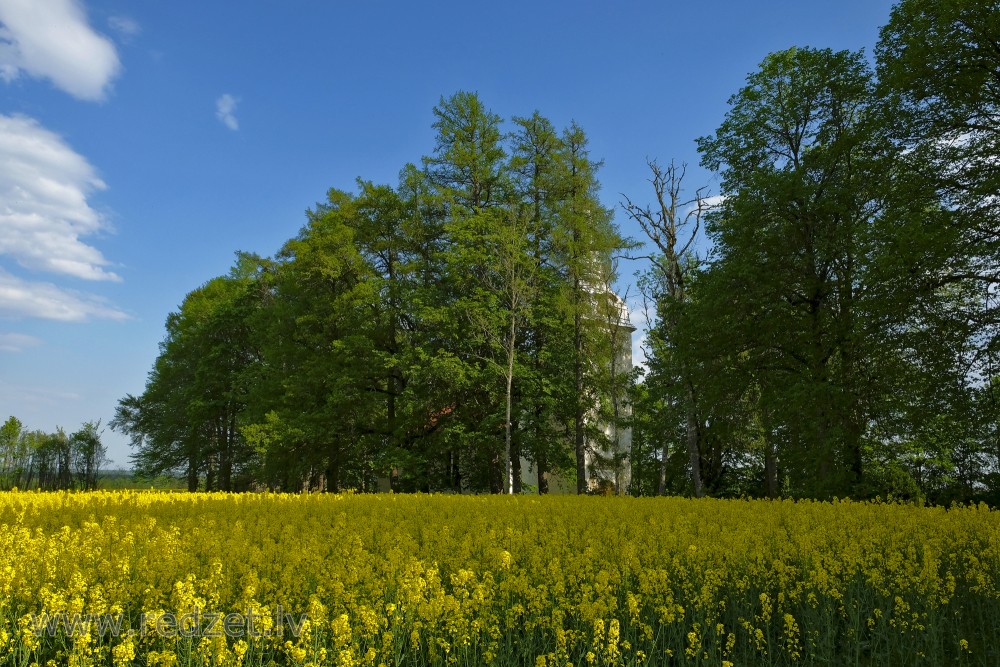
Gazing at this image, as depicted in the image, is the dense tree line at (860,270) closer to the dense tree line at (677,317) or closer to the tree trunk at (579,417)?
the dense tree line at (677,317)

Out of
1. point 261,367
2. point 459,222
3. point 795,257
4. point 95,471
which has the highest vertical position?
point 459,222

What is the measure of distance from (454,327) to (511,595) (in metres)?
19.7

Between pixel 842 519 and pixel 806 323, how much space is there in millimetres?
10565

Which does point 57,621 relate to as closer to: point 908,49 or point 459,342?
point 908,49

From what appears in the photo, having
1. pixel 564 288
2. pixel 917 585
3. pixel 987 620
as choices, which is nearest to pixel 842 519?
pixel 987 620

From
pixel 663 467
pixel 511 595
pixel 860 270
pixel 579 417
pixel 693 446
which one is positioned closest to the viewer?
pixel 511 595

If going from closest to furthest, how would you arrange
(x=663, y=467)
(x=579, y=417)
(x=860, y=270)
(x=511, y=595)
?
(x=511, y=595) < (x=860, y=270) < (x=579, y=417) < (x=663, y=467)

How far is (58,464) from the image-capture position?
31984 mm

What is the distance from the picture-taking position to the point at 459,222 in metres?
26.0

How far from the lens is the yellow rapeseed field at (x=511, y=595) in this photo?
4.67 m

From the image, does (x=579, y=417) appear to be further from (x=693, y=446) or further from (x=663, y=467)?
(x=693, y=446)

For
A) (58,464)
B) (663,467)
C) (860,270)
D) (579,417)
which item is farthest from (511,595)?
(58,464)

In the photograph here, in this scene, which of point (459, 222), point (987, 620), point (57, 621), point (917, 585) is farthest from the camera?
point (459, 222)

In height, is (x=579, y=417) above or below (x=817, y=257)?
below
